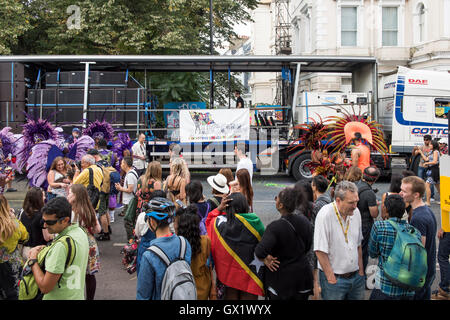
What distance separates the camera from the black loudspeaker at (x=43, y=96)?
15453mm

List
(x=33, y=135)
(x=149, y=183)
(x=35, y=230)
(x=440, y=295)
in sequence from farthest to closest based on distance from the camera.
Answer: (x=33, y=135), (x=149, y=183), (x=440, y=295), (x=35, y=230)

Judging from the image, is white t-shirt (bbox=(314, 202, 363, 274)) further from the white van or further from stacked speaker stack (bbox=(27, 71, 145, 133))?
stacked speaker stack (bbox=(27, 71, 145, 133))

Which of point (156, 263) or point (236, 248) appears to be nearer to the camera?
point (156, 263)

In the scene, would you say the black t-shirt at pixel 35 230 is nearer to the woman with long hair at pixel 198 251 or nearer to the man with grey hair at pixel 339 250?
the woman with long hair at pixel 198 251

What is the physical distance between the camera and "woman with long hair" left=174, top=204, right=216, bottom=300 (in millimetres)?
4031

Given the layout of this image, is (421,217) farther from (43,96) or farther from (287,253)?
(43,96)

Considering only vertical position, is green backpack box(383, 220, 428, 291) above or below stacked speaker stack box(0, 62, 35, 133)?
below

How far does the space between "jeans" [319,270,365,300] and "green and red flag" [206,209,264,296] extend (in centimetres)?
57

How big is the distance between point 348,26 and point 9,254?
2725 cm

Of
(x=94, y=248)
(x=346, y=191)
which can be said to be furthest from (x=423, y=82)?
(x=94, y=248)

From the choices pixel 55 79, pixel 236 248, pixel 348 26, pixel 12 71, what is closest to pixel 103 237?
pixel 236 248

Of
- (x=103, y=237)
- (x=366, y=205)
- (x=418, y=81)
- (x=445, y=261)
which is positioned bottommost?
(x=103, y=237)

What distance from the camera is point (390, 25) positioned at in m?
27.9

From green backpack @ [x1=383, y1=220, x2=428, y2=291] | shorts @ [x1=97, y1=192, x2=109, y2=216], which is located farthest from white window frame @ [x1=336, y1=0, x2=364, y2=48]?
green backpack @ [x1=383, y1=220, x2=428, y2=291]
